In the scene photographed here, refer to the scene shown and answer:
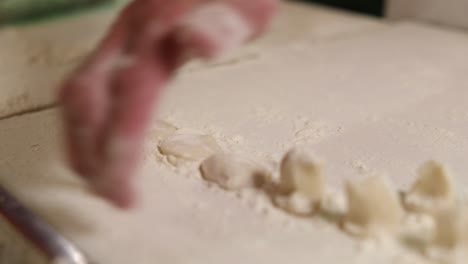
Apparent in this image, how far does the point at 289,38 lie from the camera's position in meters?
1.13

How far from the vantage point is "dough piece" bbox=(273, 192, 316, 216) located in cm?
53

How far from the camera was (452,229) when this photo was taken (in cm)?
47

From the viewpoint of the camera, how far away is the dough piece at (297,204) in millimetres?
525

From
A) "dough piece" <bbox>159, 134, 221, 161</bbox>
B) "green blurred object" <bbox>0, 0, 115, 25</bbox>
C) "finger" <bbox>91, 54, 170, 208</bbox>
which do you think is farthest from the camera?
"green blurred object" <bbox>0, 0, 115, 25</bbox>

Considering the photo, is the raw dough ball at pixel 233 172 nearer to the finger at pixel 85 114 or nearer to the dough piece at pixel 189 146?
the dough piece at pixel 189 146

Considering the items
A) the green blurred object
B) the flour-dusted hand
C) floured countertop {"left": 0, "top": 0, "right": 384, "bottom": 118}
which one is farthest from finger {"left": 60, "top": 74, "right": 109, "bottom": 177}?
the green blurred object

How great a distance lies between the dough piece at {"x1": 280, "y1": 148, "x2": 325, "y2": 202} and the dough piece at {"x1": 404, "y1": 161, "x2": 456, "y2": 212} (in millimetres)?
78

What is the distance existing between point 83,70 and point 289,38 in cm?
73

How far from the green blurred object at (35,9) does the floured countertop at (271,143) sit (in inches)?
15.2

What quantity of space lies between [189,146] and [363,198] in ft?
0.71

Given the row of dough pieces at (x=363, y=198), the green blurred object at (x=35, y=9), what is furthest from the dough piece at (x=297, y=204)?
the green blurred object at (x=35, y=9)

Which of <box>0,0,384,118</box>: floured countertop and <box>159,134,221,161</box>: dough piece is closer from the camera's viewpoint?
<box>159,134,221,161</box>: dough piece

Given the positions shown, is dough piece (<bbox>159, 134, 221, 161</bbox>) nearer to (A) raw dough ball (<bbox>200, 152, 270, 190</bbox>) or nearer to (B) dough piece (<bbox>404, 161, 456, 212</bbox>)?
(A) raw dough ball (<bbox>200, 152, 270, 190</bbox>)

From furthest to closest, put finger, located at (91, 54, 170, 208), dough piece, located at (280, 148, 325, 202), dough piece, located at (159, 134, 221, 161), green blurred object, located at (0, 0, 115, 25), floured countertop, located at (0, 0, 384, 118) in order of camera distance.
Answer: green blurred object, located at (0, 0, 115, 25) < floured countertop, located at (0, 0, 384, 118) < dough piece, located at (159, 134, 221, 161) < dough piece, located at (280, 148, 325, 202) < finger, located at (91, 54, 170, 208)
